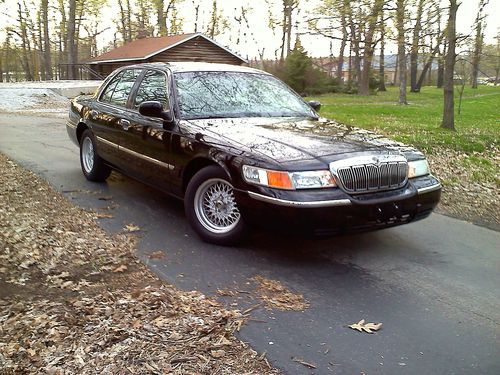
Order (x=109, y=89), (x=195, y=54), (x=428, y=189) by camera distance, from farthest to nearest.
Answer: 1. (x=195, y=54)
2. (x=109, y=89)
3. (x=428, y=189)

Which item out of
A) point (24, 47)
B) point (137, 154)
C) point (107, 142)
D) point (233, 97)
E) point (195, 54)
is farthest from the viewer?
point (24, 47)

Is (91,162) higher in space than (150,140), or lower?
lower

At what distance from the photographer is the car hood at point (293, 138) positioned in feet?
13.1

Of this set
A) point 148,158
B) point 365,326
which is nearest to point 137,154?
point 148,158

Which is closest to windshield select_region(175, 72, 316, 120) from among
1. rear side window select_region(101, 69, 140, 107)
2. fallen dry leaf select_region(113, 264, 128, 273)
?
rear side window select_region(101, 69, 140, 107)

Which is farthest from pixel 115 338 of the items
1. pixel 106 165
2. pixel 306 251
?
pixel 106 165

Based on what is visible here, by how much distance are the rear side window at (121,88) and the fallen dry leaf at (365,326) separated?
13.1 feet

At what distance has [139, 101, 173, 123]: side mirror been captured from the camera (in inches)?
192

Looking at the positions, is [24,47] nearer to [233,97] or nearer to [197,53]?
[197,53]

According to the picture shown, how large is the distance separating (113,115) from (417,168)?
3.62m

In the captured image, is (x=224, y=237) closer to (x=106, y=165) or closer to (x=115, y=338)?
(x=115, y=338)

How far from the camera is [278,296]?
3518 millimetres

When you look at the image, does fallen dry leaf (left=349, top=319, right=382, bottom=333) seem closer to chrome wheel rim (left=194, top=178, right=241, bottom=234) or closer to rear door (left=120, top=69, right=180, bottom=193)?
chrome wheel rim (left=194, top=178, right=241, bottom=234)

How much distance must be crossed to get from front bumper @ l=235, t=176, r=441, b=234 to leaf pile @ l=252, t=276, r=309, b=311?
46 cm
